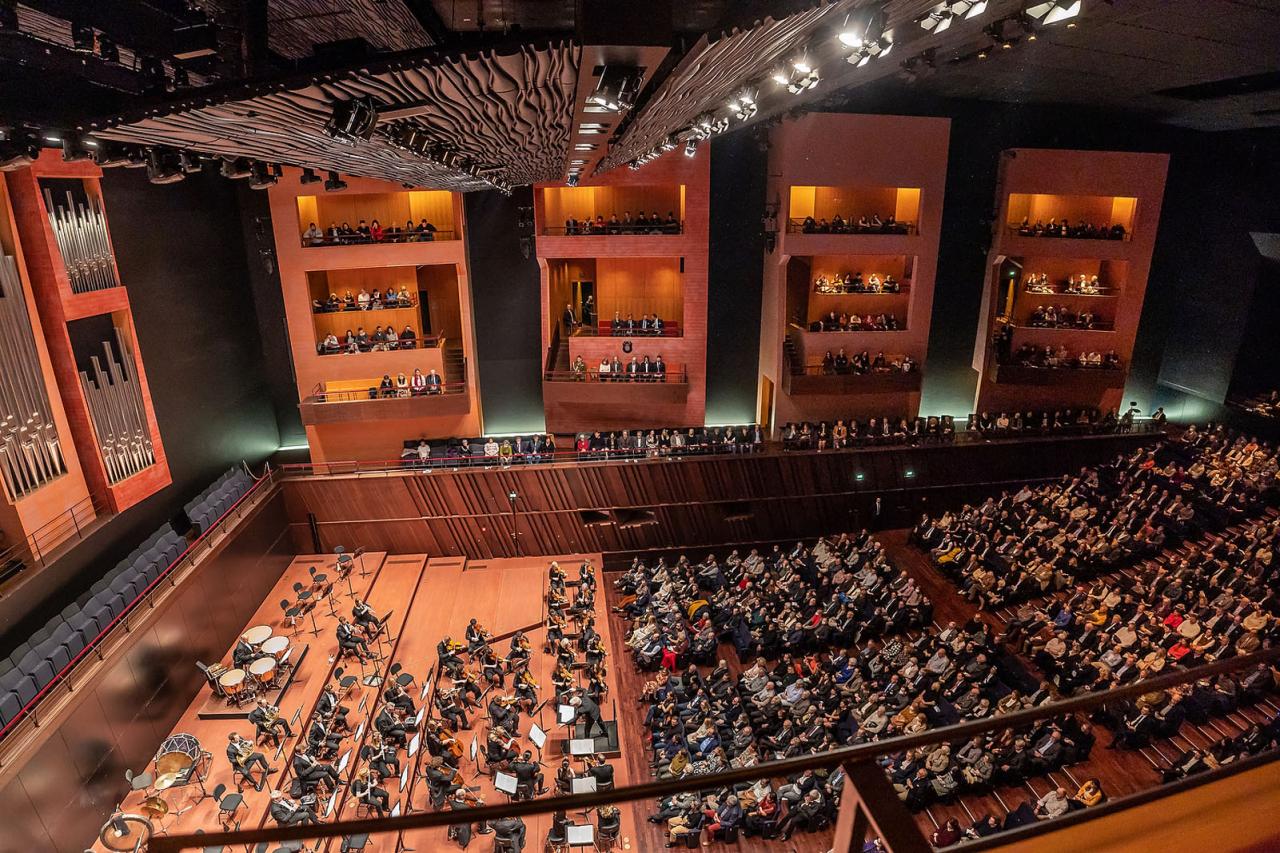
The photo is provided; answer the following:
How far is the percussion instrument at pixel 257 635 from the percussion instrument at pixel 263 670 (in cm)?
Result: 75

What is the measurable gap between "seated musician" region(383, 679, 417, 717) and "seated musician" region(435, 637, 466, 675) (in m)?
0.80

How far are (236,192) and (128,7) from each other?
12.0 m

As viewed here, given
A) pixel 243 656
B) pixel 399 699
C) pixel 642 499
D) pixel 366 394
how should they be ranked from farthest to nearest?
1. pixel 366 394
2. pixel 642 499
3. pixel 243 656
4. pixel 399 699

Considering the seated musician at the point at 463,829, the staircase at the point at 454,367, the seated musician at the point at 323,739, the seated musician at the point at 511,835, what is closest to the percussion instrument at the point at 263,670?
the seated musician at the point at 323,739

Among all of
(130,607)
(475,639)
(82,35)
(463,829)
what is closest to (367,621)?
(475,639)

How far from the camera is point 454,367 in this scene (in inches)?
627

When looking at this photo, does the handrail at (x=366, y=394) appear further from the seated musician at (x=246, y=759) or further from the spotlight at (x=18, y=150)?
the spotlight at (x=18, y=150)

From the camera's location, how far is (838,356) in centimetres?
1567

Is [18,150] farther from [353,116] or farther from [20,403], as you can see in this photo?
[353,116]

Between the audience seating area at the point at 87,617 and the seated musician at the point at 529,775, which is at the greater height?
the audience seating area at the point at 87,617

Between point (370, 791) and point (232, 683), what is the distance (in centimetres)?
352

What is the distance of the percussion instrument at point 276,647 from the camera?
11.0 meters

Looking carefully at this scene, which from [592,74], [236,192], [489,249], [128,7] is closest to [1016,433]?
[489,249]

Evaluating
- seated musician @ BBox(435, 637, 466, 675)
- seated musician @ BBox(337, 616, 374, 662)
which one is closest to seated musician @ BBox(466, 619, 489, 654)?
seated musician @ BBox(435, 637, 466, 675)
